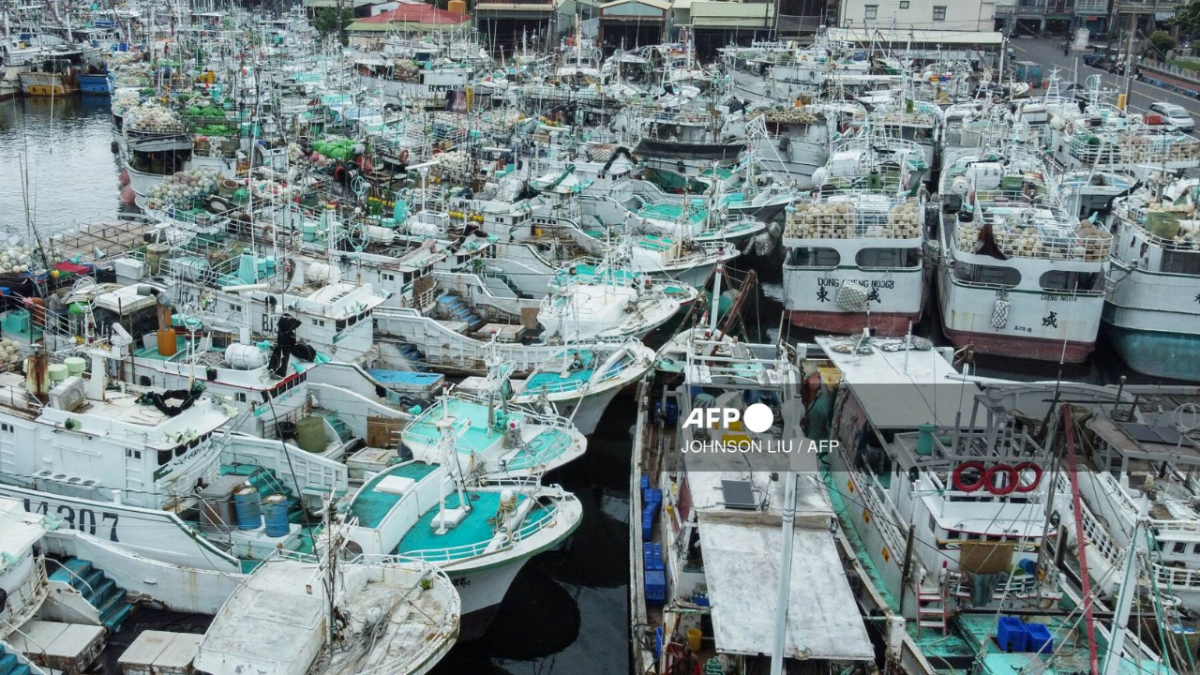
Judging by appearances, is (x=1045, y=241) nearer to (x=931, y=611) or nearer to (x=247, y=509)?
(x=931, y=611)

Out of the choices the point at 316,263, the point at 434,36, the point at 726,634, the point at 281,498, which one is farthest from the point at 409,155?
the point at 434,36

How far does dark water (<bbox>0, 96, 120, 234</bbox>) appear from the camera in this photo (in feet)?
174

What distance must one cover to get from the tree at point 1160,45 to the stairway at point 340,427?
86.1 meters

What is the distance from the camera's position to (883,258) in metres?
36.6

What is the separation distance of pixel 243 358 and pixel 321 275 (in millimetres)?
5237

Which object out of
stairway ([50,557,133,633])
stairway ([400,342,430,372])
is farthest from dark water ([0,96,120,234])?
stairway ([50,557,133,633])

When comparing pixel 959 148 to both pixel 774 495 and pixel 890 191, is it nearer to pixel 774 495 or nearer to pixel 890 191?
pixel 890 191

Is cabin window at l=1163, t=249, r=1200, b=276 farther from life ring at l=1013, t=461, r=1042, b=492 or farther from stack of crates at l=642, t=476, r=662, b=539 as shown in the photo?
stack of crates at l=642, t=476, r=662, b=539

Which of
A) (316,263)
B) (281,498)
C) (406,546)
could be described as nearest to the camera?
(406,546)

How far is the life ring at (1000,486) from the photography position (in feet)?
58.6

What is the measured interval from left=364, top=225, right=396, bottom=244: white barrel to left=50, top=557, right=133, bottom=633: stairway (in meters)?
16.8

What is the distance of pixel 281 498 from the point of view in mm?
21000

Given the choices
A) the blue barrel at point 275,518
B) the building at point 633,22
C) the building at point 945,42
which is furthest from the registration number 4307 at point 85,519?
the building at point 633,22

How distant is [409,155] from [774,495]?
3484cm
